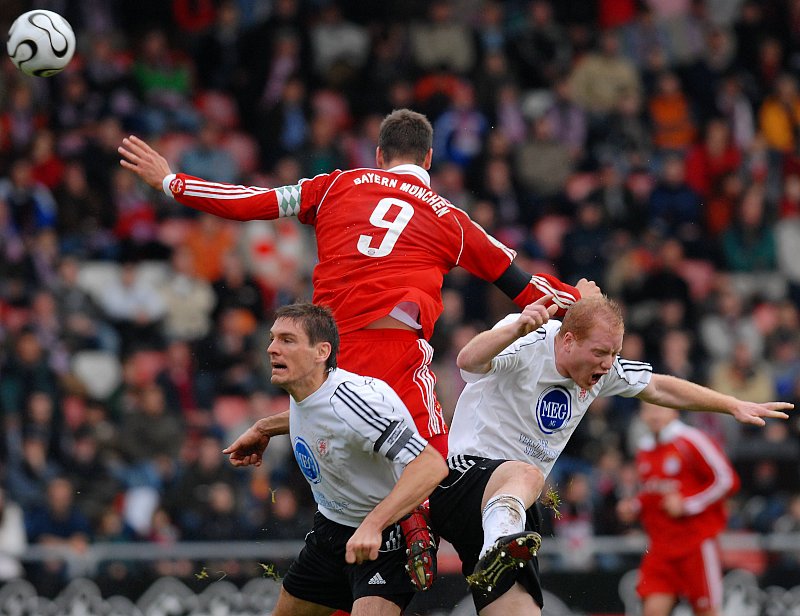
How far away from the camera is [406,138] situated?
834cm

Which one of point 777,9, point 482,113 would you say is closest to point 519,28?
point 482,113

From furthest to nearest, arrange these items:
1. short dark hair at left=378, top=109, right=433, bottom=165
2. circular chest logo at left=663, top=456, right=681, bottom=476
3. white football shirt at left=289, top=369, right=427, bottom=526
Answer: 1. circular chest logo at left=663, top=456, right=681, bottom=476
2. short dark hair at left=378, top=109, right=433, bottom=165
3. white football shirt at left=289, top=369, right=427, bottom=526

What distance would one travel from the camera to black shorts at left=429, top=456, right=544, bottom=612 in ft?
25.2

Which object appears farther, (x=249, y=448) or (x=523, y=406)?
(x=249, y=448)

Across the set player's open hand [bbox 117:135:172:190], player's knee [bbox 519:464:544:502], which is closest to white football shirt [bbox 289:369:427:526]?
player's knee [bbox 519:464:544:502]

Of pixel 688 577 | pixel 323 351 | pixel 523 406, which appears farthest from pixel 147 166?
pixel 688 577

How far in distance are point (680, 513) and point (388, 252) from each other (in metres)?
5.64

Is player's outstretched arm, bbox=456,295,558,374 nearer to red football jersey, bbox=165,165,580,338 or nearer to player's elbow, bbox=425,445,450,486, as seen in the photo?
red football jersey, bbox=165,165,580,338

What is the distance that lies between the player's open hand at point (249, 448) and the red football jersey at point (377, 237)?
2.66 feet

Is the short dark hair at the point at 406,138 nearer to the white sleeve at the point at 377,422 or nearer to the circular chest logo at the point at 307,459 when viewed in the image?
the white sleeve at the point at 377,422

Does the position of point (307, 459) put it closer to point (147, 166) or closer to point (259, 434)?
point (259, 434)

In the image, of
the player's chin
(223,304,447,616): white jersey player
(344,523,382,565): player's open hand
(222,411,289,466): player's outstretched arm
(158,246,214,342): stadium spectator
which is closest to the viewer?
(344,523,382,565): player's open hand

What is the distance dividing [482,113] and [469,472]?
36.6 feet

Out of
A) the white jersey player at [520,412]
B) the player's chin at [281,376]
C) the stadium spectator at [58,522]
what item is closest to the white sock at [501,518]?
the white jersey player at [520,412]
